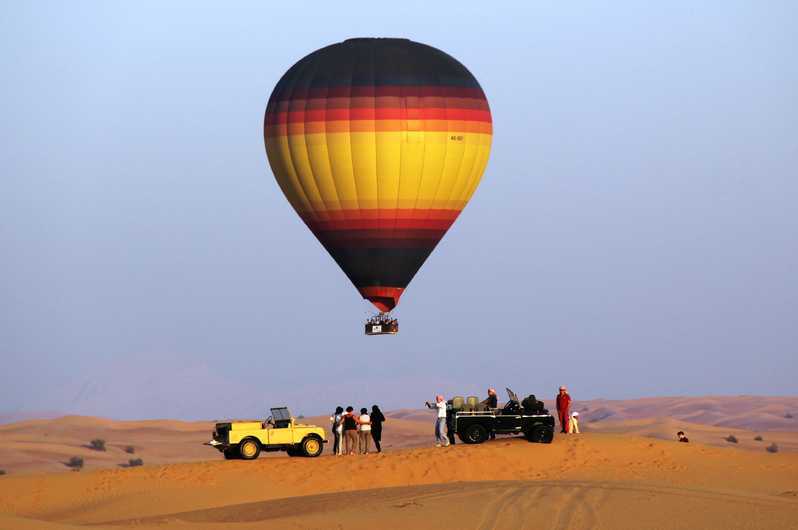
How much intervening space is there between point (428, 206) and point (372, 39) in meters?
6.47

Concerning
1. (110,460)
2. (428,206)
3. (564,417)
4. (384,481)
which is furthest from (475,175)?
(110,460)

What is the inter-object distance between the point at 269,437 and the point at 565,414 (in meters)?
9.06

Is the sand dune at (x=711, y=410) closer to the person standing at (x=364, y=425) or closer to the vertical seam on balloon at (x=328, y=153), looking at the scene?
the vertical seam on balloon at (x=328, y=153)

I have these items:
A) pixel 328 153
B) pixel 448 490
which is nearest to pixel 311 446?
pixel 448 490

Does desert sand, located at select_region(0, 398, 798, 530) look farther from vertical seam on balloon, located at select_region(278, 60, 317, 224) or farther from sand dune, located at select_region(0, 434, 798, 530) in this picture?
vertical seam on balloon, located at select_region(278, 60, 317, 224)

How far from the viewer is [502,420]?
50844mm

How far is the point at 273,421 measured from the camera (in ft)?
167

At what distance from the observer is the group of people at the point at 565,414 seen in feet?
169

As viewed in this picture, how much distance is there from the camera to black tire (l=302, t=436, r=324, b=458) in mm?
51000

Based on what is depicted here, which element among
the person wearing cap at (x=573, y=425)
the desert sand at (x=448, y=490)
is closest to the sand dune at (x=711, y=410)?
the person wearing cap at (x=573, y=425)

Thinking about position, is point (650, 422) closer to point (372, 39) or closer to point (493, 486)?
point (372, 39)

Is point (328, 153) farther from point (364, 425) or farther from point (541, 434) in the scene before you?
point (541, 434)

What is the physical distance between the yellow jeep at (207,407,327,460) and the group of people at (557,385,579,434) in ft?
23.3

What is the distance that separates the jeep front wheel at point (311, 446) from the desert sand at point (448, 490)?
146 centimetres
